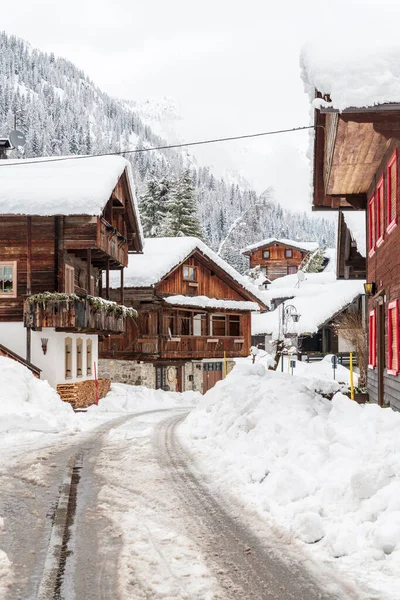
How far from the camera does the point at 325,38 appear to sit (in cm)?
1130

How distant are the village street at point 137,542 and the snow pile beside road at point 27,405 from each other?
5770mm

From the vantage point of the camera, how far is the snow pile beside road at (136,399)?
2730 centimetres

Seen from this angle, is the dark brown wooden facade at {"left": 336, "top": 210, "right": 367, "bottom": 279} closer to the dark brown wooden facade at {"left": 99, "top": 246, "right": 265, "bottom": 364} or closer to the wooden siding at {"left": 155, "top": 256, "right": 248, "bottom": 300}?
the dark brown wooden facade at {"left": 99, "top": 246, "right": 265, "bottom": 364}

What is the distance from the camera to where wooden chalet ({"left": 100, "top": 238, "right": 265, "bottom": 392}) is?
3725cm

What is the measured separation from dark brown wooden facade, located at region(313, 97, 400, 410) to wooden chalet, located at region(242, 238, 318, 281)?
71901 millimetres

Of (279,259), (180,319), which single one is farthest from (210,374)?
(279,259)

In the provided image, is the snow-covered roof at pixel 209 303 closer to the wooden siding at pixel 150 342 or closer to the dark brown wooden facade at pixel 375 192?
the wooden siding at pixel 150 342

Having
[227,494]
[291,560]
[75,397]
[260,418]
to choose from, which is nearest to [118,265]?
[75,397]

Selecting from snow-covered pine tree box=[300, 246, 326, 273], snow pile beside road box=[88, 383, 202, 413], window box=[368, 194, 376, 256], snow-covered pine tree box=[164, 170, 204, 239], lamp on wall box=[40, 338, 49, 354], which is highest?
snow-covered pine tree box=[164, 170, 204, 239]

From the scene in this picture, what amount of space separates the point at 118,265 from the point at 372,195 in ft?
56.8

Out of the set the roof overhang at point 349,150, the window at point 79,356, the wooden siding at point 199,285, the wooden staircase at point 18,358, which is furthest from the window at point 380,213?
the wooden siding at point 199,285

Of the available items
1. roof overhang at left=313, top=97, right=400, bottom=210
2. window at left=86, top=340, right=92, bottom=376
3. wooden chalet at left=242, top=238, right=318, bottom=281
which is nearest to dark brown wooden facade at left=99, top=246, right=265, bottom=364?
window at left=86, top=340, right=92, bottom=376

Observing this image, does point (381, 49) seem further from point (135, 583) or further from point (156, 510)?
point (135, 583)

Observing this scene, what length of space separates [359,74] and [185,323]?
3183 cm
